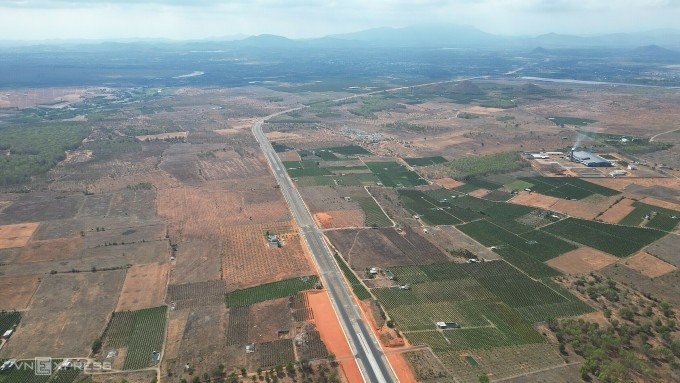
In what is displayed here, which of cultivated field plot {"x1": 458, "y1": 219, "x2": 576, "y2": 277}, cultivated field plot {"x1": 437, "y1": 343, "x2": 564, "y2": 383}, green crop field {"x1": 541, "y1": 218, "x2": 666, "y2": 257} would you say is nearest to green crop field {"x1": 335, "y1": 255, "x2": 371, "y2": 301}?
cultivated field plot {"x1": 437, "y1": 343, "x2": 564, "y2": 383}

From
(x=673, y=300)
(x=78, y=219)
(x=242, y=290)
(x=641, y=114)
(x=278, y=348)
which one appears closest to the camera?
(x=278, y=348)

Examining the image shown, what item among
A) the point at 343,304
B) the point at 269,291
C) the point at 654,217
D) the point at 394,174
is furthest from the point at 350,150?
the point at 343,304

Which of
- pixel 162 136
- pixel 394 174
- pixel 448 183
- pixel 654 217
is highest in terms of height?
pixel 654 217

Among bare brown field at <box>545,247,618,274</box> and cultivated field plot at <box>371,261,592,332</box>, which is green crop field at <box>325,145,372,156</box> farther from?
bare brown field at <box>545,247,618,274</box>

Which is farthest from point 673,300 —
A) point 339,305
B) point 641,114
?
point 641,114

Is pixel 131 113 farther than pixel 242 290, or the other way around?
pixel 131 113

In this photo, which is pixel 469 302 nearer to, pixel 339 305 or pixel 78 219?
pixel 339 305

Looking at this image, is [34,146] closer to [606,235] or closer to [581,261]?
[581,261]
